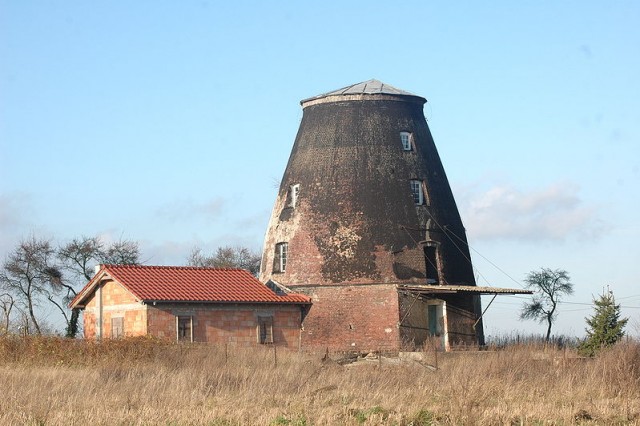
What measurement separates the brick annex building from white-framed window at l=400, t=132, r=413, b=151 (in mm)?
48

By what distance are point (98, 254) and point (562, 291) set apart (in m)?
22.6

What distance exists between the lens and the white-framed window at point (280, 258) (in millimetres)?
38831

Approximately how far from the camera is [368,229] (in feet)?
121

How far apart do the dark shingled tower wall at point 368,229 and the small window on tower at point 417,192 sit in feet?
0.19

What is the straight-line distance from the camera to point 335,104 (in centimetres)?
3894

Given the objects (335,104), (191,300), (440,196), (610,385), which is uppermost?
(335,104)

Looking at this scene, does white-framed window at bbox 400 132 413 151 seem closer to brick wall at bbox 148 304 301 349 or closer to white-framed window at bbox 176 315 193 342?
brick wall at bbox 148 304 301 349

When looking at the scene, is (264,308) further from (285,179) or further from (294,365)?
(294,365)

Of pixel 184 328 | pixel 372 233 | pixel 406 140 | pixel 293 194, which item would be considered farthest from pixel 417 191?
pixel 184 328

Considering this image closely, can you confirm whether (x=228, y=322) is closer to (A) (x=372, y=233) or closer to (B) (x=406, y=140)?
(A) (x=372, y=233)

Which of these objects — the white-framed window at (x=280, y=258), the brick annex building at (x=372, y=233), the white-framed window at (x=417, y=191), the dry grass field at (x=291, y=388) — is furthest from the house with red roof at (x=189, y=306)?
the dry grass field at (x=291, y=388)

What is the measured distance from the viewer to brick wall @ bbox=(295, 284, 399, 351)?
117 feet

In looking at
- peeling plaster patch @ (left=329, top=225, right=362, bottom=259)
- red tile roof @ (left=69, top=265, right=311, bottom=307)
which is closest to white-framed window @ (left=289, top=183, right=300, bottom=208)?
peeling plaster patch @ (left=329, top=225, right=362, bottom=259)

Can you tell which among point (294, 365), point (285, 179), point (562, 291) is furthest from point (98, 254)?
point (294, 365)
